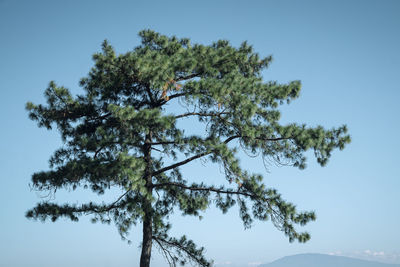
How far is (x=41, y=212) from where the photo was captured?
9.09 meters

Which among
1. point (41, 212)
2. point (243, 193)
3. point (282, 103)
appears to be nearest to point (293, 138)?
point (282, 103)

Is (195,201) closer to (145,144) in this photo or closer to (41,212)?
(145,144)

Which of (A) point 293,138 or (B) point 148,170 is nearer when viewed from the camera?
(A) point 293,138

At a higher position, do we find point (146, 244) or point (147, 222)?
point (147, 222)

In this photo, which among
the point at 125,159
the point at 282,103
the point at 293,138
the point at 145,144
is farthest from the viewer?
the point at 145,144

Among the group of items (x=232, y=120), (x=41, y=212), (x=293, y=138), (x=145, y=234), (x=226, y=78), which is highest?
(x=226, y=78)

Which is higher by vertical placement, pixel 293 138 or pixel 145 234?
pixel 293 138

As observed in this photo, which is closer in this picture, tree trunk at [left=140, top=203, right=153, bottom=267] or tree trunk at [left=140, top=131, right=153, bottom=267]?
tree trunk at [left=140, top=131, right=153, bottom=267]

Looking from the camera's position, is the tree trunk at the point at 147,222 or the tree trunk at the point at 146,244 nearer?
the tree trunk at the point at 147,222

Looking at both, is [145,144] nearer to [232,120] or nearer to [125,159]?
[125,159]

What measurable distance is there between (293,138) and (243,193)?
188 centimetres

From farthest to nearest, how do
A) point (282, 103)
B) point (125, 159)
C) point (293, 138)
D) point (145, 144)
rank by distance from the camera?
1. point (145, 144)
2. point (282, 103)
3. point (293, 138)
4. point (125, 159)

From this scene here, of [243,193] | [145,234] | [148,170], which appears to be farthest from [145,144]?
[243,193]

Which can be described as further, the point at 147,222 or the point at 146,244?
the point at 146,244
